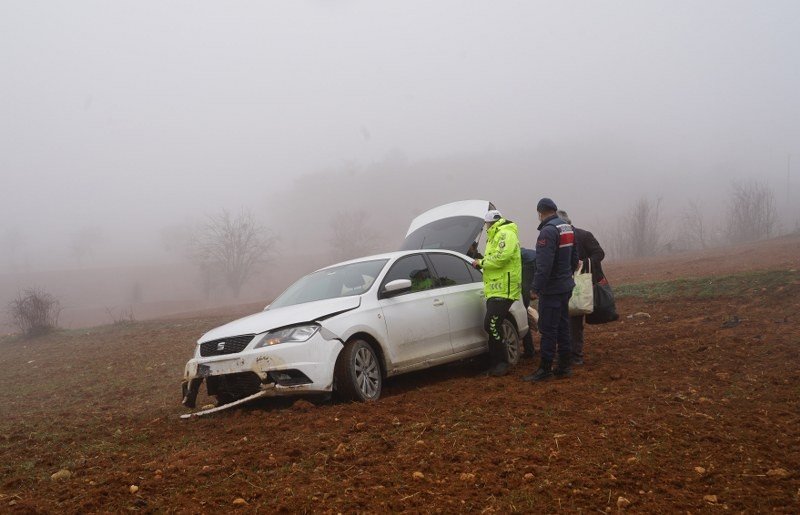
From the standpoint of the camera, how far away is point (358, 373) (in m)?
6.33

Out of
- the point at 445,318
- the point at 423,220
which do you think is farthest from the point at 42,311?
the point at 445,318

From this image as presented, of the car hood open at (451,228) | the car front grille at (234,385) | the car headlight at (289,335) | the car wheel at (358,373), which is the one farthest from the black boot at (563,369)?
the car hood open at (451,228)

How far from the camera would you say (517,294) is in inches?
293

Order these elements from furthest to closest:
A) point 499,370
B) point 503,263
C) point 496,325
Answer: point 499,370 → point 496,325 → point 503,263

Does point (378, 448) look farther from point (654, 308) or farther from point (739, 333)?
point (654, 308)

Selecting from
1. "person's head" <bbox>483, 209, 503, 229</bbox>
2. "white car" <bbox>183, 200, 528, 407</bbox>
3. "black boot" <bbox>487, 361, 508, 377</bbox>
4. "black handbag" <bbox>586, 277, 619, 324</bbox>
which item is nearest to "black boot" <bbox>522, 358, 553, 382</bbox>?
"black boot" <bbox>487, 361, 508, 377</bbox>

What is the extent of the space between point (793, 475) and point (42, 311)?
21.4 m

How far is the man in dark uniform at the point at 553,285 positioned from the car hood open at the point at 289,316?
2030 millimetres

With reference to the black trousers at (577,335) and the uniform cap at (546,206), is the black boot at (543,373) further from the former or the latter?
the uniform cap at (546,206)

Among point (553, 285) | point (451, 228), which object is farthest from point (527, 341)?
point (451, 228)

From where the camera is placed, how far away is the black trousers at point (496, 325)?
7.43 meters

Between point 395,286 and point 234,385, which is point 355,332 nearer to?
point 395,286

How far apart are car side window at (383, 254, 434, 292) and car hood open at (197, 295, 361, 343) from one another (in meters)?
0.77

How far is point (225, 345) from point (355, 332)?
4.05ft
